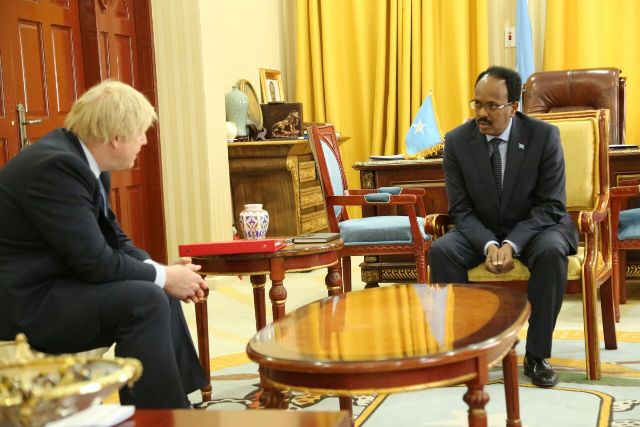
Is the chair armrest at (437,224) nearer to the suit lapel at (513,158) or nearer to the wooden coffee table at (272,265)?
the suit lapel at (513,158)

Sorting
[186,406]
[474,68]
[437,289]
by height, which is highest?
[474,68]

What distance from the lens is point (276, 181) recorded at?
6.55 meters

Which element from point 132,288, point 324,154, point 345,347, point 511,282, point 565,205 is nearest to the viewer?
point 345,347

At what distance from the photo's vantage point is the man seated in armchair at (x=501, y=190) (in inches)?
138

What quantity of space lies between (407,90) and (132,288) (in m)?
5.70

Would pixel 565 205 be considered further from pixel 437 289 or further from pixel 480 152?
pixel 437 289

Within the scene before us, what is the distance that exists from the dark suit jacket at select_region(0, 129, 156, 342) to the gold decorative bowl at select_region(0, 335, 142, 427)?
0.91 metres

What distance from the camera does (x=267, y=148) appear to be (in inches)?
253

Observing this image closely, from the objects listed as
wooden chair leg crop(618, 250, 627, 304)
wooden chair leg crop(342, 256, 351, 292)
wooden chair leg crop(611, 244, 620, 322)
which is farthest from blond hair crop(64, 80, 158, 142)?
wooden chair leg crop(618, 250, 627, 304)

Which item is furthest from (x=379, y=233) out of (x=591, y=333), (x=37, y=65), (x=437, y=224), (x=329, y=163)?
(x=37, y=65)

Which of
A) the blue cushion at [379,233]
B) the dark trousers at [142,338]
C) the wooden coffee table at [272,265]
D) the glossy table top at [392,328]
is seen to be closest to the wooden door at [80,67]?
the blue cushion at [379,233]

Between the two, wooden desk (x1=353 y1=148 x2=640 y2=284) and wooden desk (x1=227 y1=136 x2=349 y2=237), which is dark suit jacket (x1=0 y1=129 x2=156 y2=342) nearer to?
wooden desk (x1=353 y1=148 x2=640 y2=284)

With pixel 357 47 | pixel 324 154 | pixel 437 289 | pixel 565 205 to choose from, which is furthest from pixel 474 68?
pixel 437 289

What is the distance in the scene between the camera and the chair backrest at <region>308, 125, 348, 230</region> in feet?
15.4
